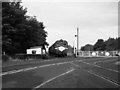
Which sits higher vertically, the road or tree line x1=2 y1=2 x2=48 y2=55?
tree line x1=2 y1=2 x2=48 y2=55

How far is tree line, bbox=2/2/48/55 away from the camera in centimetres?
4678

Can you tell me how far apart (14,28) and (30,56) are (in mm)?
6285

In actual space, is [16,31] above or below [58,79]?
above

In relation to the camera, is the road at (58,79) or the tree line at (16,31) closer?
the road at (58,79)

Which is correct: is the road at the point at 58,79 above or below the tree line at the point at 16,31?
below

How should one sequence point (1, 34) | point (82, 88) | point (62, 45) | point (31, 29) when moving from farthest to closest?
point (62, 45)
point (31, 29)
point (1, 34)
point (82, 88)

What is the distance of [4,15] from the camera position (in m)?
48.9

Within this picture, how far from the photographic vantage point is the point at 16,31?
1993 inches

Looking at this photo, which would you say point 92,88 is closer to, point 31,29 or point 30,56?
point 30,56

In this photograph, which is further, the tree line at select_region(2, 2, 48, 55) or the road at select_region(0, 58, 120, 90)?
the tree line at select_region(2, 2, 48, 55)

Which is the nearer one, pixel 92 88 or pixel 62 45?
pixel 92 88

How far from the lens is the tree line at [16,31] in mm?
46781

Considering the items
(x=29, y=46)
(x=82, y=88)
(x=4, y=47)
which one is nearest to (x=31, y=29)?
(x=29, y=46)

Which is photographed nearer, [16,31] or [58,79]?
[58,79]
